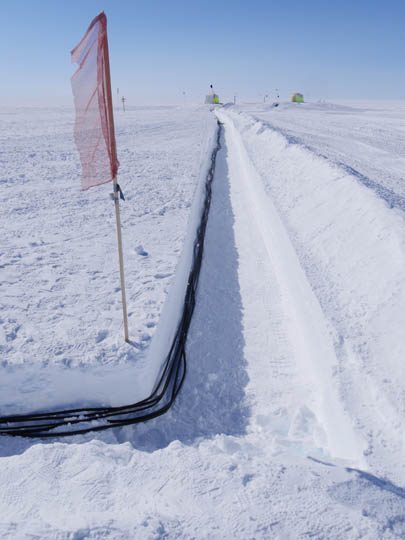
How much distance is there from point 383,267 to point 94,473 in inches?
127

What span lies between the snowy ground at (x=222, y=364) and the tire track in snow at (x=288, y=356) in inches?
0.7

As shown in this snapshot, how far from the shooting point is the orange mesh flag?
2.80 m

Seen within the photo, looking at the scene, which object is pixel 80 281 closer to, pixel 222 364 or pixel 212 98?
pixel 222 364

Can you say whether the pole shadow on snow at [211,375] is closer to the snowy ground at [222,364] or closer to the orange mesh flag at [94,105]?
the snowy ground at [222,364]

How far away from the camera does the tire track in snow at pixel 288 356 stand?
2.82 m

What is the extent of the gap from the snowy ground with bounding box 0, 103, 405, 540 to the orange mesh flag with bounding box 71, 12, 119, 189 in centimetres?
141

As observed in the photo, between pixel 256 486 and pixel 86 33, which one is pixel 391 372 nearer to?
pixel 256 486

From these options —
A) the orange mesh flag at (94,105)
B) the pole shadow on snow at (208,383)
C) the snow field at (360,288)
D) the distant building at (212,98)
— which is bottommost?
the pole shadow on snow at (208,383)

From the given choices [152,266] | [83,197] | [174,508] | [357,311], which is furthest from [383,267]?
[83,197]

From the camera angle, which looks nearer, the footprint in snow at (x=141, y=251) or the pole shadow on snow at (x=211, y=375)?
the pole shadow on snow at (x=211, y=375)

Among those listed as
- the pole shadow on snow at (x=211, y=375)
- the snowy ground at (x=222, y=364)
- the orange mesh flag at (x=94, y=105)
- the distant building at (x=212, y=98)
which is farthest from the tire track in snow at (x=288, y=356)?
the distant building at (x=212, y=98)

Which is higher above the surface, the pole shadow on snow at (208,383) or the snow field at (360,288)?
the snow field at (360,288)

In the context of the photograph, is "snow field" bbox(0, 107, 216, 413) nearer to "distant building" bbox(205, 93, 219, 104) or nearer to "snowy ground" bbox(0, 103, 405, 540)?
"snowy ground" bbox(0, 103, 405, 540)

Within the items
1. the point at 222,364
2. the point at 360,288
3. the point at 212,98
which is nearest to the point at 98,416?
the point at 222,364
